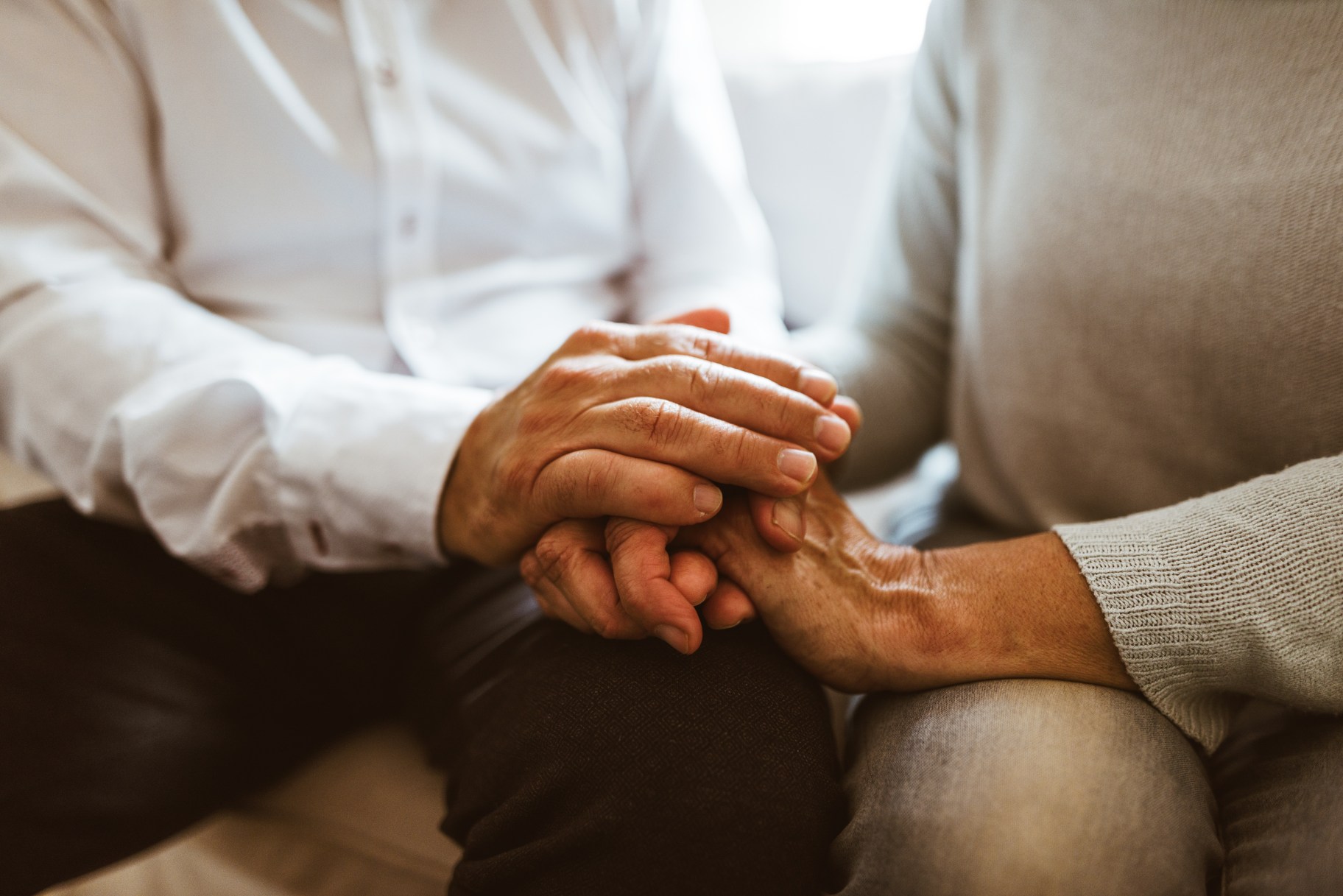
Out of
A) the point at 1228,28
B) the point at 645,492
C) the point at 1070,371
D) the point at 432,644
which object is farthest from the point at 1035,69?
the point at 432,644

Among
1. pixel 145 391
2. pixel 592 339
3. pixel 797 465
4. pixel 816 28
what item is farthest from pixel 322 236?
pixel 816 28

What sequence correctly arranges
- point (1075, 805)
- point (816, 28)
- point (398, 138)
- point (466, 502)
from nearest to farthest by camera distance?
point (1075, 805), point (466, 502), point (398, 138), point (816, 28)

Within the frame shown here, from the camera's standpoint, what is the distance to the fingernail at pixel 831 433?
552mm

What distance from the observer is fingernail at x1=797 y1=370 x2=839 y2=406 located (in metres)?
0.58

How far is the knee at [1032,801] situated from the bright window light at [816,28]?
1363 millimetres

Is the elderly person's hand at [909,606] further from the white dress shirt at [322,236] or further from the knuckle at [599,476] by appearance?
the white dress shirt at [322,236]

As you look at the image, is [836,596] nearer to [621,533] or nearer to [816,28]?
[621,533]

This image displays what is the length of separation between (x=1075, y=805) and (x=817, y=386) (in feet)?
1.06

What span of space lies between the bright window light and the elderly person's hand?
1.24m

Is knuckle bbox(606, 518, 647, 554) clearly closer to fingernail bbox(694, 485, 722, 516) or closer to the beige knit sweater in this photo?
fingernail bbox(694, 485, 722, 516)

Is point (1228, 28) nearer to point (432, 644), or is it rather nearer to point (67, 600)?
point (432, 644)

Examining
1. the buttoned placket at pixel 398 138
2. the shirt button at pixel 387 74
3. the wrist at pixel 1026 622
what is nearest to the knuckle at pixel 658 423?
the wrist at pixel 1026 622

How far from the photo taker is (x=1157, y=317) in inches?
23.9

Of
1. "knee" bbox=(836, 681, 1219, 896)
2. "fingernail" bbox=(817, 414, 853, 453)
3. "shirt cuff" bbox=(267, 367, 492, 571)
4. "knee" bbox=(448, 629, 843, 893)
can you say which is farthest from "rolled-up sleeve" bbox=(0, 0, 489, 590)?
"knee" bbox=(836, 681, 1219, 896)
